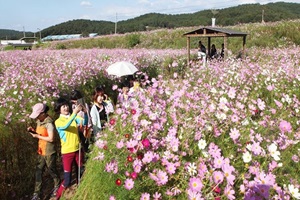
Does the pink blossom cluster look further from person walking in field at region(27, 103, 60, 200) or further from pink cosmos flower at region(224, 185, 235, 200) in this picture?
person walking in field at region(27, 103, 60, 200)

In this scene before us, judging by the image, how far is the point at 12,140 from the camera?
4.48 meters

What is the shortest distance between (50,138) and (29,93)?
2817 millimetres

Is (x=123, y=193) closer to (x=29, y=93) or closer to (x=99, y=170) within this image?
(x=99, y=170)

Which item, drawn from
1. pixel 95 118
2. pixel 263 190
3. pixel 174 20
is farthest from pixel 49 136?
pixel 174 20

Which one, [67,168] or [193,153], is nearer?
[193,153]

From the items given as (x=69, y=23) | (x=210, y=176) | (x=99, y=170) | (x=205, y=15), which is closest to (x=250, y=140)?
(x=210, y=176)

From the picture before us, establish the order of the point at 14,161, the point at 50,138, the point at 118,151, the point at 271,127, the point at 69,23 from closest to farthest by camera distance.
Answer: the point at 118,151
the point at 271,127
the point at 50,138
the point at 14,161
the point at 69,23

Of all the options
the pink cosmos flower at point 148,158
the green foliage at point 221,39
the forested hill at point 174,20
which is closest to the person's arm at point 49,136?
the pink cosmos flower at point 148,158

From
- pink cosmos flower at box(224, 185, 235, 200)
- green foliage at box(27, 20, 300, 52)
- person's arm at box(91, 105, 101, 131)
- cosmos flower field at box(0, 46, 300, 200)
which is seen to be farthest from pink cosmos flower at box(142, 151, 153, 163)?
green foliage at box(27, 20, 300, 52)

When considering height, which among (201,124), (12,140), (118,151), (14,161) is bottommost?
(14,161)

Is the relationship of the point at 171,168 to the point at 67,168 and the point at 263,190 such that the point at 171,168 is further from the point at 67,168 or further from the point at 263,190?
the point at 67,168

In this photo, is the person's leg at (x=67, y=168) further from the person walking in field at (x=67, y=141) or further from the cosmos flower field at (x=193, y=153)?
the cosmos flower field at (x=193, y=153)

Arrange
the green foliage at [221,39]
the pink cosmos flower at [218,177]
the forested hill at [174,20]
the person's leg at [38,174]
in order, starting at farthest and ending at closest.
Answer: the forested hill at [174,20] → the green foliage at [221,39] → the person's leg at [38,174] → the pink cosmos flower at [218,177]

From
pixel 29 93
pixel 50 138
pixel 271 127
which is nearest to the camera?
pixel 271 127
